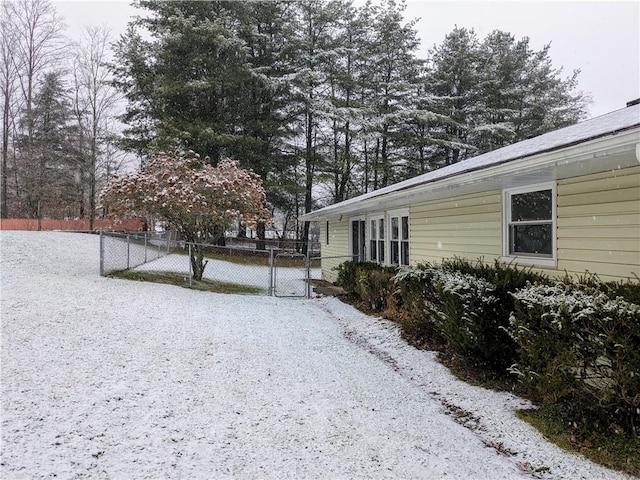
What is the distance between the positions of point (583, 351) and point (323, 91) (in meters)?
22.1

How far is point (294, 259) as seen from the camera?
73.2 ft

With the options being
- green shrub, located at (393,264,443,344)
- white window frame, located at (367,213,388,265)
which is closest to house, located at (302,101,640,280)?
green shrub, located at (393,264,443,344)

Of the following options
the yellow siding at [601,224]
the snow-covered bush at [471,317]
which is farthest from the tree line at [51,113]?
the yellow siding at [601,224]

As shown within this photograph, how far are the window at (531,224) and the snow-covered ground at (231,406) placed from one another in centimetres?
202

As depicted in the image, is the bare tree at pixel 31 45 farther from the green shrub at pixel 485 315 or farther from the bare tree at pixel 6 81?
the green shrub at pixel 485 315

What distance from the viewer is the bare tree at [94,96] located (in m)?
23.0

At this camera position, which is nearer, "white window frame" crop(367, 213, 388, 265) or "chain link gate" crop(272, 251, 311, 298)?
"white window frame" crop(367, 213, 388, 265)

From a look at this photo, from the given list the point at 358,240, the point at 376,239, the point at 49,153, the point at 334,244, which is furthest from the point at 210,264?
the point at 49,153

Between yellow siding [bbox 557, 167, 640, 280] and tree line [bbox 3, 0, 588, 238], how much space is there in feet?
54.0

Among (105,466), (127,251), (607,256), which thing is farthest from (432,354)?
(127,251)

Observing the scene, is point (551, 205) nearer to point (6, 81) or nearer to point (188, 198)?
point (188, 198)

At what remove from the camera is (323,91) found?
22.9m

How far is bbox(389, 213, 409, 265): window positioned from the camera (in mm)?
9234

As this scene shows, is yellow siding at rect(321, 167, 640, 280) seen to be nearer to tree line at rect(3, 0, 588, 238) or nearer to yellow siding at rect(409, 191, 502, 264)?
yellow siding at rect(409, 191, 502, 264)
